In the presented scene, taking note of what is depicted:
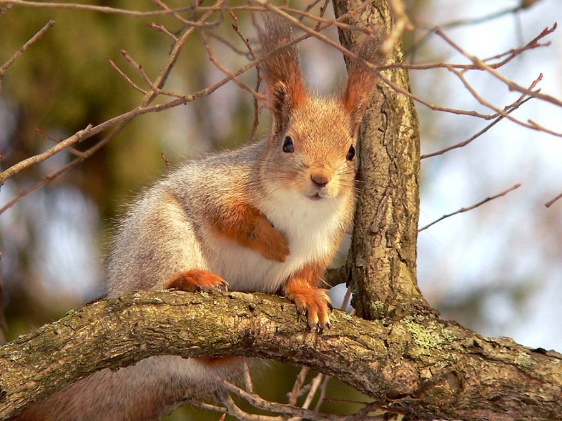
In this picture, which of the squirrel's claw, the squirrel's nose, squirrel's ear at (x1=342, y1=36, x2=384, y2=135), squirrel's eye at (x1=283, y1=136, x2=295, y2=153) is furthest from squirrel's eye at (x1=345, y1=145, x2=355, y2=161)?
the squirrel's claw

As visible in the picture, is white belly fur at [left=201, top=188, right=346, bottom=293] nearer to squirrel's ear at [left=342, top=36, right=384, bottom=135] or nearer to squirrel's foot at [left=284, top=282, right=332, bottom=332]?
squirrel's foot at [left=284, top=282, right=332, bottom=332]

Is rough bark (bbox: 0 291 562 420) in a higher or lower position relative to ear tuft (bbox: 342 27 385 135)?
lower

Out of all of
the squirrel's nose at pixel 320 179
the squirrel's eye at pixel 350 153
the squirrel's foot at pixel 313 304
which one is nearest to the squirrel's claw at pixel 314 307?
the squirrel's foot at pixel 313 304

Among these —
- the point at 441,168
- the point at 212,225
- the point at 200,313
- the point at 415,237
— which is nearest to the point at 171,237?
the point at 212,225

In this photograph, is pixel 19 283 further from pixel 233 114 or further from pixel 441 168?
pixel 441 168

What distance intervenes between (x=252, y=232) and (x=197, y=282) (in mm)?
382

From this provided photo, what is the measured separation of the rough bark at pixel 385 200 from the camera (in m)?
3.37

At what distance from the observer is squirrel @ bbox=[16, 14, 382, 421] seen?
328cm

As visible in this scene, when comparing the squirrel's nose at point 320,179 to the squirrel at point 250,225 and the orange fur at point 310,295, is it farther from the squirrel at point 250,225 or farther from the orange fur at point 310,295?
the orange fur at point 310,295

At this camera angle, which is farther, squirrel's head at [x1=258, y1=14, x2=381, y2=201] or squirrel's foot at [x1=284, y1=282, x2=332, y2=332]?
squirrel's head at [x1=258, y1=14, x2=381, y2=201]

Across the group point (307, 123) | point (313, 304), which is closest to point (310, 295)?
point (313, 304)

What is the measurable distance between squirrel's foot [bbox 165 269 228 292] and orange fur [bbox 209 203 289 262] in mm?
229

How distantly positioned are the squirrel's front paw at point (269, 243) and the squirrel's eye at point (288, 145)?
0.32m

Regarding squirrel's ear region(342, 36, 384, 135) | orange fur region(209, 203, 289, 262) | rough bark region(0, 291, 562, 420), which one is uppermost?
squirrel's ear region(342, 36, 384, 135)
